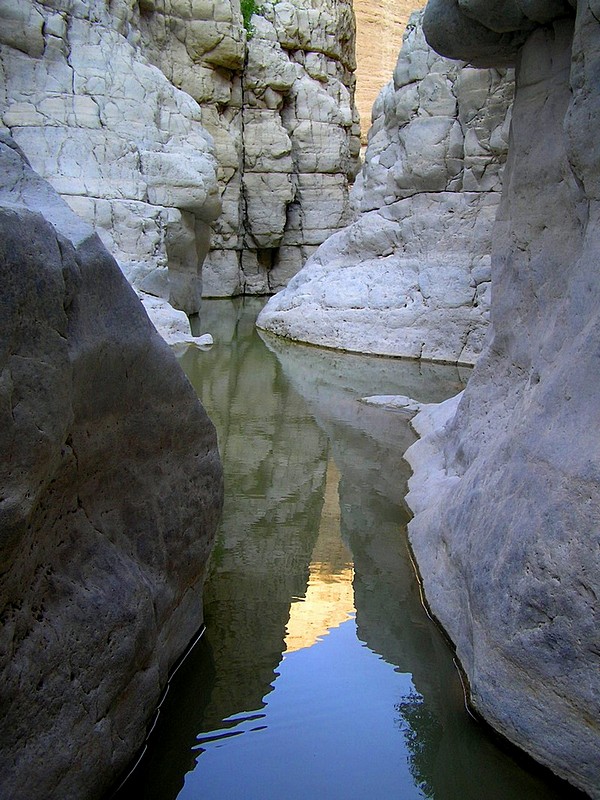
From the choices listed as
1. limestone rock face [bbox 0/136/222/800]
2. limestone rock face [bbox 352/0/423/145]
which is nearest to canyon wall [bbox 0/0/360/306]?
limestone rock face [bbox 0/136/222/800]

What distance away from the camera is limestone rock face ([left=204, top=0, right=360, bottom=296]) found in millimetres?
17572

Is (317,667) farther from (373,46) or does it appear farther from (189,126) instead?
(373,46)

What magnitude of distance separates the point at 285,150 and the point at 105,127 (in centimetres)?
806

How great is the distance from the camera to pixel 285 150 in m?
18.0

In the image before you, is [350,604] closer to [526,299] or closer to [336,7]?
[526,299]

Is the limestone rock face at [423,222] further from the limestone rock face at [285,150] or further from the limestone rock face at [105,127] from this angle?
the limestone rock face at [285,150]

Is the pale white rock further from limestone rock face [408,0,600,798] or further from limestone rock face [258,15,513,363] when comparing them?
limestone rock face [408,0,600,798]

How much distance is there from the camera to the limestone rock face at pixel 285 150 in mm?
17572

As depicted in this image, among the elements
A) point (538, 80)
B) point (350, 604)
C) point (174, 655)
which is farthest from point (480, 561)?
point (538, 80)

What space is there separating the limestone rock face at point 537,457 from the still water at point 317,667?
0.50ft

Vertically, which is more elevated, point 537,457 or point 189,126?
point 189,126

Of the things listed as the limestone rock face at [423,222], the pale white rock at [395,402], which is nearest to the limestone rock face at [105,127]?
the limestone rock face at [423,222]

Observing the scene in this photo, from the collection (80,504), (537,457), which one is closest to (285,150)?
(537,457)

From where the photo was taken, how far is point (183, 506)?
8.77 feet
